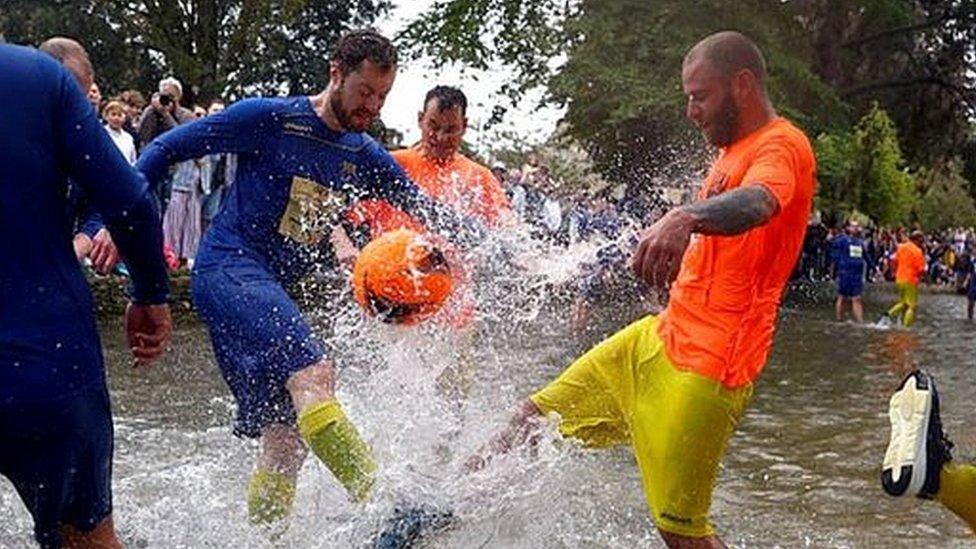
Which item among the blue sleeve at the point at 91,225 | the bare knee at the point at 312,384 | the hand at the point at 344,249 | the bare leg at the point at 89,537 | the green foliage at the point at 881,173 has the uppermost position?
the blue sleeve at the point at 91,225

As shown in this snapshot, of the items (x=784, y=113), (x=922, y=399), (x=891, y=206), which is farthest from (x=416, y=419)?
(x=891, y=206)

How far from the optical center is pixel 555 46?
100ft

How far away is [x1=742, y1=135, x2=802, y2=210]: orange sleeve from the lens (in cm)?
394

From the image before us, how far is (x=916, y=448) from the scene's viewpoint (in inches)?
181

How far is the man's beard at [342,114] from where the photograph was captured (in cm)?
501

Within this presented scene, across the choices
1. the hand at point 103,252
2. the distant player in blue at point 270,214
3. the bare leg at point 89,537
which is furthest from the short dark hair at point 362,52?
the bare leg at point 89,537

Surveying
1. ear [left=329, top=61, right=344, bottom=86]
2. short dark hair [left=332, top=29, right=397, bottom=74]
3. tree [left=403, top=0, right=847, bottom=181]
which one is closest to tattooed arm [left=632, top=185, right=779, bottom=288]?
short dark hair [left=332, top=29, right=397, bottom=74]

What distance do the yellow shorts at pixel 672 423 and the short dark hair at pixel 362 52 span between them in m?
1.35

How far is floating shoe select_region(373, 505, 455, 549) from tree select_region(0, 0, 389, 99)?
24305mm

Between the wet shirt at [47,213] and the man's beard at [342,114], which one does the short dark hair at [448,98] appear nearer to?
the man's beard at [342,114]

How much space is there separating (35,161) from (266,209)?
1.74m

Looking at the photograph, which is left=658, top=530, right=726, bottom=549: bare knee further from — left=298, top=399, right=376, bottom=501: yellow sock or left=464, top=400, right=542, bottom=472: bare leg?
left=298, top=399, right=376, bottom=501: yellow sock

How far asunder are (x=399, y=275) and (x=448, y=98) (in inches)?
59.0

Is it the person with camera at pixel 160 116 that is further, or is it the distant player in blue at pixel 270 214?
the person with camera at pixel 160 116
